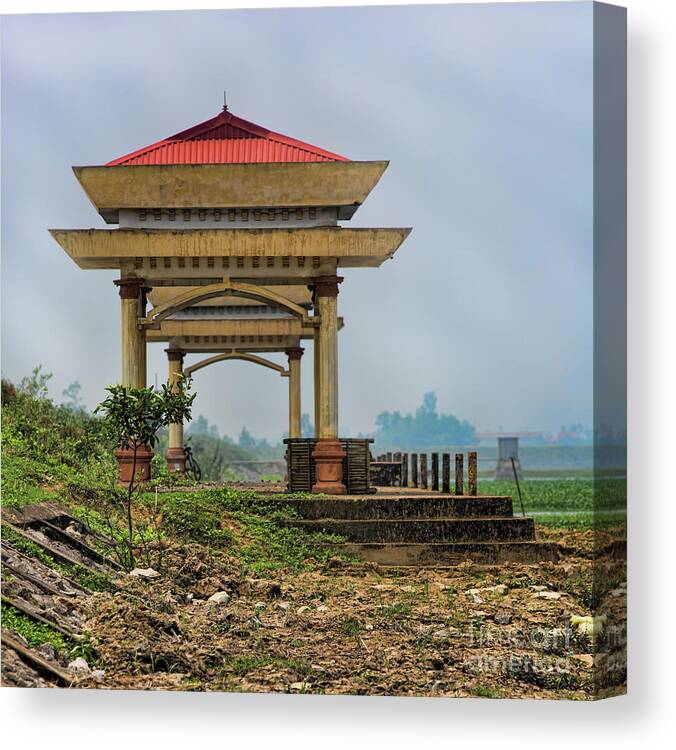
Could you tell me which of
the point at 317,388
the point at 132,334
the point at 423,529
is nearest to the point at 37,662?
the point at 423,529

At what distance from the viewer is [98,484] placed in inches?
591

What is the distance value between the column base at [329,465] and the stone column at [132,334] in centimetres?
235

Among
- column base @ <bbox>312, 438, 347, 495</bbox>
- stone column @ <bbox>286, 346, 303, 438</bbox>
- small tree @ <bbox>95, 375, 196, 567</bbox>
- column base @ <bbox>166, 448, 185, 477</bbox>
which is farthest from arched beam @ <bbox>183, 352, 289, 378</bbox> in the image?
small tree @ <bbox>95, 375, 196, 567</bbox>

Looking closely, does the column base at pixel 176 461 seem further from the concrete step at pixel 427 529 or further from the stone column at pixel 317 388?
the concrete step at pixel 427 529

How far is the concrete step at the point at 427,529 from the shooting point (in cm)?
1491

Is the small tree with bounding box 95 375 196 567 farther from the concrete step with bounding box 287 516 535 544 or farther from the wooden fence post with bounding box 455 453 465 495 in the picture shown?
the wooden fence post with bounding box 455 453 465 495

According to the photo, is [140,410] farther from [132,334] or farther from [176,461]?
[176,461]

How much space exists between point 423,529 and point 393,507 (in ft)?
1.41

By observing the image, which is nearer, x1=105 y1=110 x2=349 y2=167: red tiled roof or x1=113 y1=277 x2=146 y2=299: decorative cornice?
x1=105 y1=110 x2=349 y2=167: red tiled roof

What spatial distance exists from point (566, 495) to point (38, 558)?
78.7 feet

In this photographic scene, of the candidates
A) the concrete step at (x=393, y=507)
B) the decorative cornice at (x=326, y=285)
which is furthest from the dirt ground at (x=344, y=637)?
the decorative cornice at (x=326, y=285)

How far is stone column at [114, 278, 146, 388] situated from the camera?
1608 centimetres

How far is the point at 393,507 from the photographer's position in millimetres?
15039

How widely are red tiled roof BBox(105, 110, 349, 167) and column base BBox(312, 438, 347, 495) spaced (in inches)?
139
